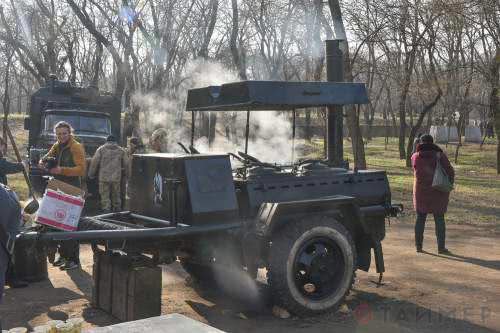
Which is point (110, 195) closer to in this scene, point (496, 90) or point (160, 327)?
point (160, 327)

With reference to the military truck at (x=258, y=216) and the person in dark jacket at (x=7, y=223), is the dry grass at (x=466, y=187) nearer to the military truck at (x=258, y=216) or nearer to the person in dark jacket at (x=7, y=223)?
the military truck at (x=258, y=216)

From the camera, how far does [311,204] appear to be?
5.62 metres

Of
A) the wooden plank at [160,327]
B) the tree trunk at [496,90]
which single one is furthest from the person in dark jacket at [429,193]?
the tree trunk at [496,90]

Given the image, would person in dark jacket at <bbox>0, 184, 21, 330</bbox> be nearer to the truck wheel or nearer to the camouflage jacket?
the truck wheel

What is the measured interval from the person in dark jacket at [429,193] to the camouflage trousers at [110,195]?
212 inches

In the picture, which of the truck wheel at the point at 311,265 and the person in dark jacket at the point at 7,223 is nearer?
the person in dark jacket at the point at 7,223

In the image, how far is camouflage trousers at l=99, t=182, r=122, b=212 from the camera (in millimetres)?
10859

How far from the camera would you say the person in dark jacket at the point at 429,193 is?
28.0ft

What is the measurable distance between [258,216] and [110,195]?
6036 millimetres

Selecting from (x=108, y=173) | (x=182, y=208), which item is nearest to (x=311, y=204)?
(x=182, y=208)

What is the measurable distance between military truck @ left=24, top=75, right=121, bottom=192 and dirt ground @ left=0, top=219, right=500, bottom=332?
6.74 m

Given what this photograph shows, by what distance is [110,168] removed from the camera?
35.2 ft

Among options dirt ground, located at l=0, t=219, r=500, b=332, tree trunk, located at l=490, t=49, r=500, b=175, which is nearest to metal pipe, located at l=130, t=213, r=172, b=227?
dirt ground, located at l=0, t=219, r=500, b=332

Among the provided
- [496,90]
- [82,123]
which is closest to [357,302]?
[82,123]
